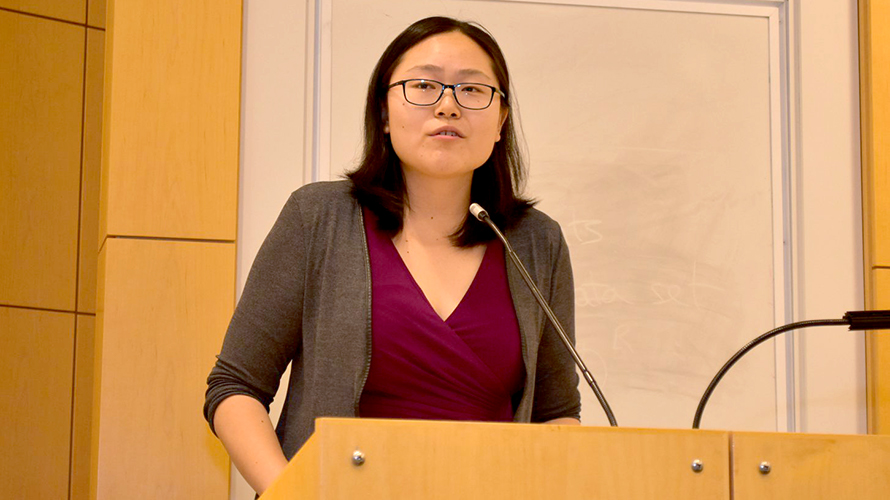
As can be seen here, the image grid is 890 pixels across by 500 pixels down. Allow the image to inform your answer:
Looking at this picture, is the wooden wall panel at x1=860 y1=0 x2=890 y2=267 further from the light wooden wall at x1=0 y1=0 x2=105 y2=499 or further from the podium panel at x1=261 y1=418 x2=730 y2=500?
the light wooden wall at x1=0 y1=0 x2=105 y2=499

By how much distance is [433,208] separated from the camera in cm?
206

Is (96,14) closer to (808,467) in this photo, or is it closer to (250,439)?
(250,439)

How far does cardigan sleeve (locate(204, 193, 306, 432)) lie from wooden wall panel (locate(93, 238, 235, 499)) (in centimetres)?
72

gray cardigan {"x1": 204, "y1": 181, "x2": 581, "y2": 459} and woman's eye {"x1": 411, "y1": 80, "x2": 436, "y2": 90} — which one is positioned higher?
woman's eye {"x1": 411, "y1": 80, "x2": 436, "y2": 90}

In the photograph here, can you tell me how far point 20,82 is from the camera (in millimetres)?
3188

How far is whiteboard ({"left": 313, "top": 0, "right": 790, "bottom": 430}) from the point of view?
2943mm

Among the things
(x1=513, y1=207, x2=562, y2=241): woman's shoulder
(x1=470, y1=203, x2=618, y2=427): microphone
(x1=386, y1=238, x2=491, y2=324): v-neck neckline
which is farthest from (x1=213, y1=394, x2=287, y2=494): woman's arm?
(x1=513, y1=207, x2=562, y2=241): woman's shoulder

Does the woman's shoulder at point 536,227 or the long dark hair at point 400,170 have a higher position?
the long dark hair at point 400,170

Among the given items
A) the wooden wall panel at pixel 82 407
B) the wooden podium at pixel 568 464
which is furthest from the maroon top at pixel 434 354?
the wooden wall panel at pixel 82 407

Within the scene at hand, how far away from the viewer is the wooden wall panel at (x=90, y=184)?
3.23 meters

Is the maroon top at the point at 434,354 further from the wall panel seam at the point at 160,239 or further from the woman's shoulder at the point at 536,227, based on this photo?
the wall panel seam at the point at 160,239

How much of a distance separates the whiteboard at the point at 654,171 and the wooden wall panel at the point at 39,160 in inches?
35.0

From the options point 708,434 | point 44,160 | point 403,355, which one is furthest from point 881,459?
point 44,160

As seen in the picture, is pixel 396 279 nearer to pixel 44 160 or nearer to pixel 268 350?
pixel 268 350
